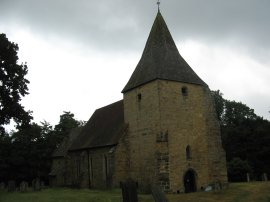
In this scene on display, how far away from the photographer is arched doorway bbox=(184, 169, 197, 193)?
2912cm

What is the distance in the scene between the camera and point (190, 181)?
96.9 ft

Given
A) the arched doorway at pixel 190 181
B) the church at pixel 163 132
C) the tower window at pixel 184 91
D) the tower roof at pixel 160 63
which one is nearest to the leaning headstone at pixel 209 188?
the church at pixel 163 132

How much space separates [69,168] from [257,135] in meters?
28.4

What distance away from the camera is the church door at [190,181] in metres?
29.1

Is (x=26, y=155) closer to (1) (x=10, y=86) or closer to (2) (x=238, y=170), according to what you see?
(1) (x=10, y=86)

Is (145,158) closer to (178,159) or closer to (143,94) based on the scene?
(178,159)

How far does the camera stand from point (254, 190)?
979 inches

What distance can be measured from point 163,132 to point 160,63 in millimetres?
6403

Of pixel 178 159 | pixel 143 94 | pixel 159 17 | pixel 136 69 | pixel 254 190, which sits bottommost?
pixel 254 190

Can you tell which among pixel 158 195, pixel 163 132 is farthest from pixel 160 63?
pixel 158 195

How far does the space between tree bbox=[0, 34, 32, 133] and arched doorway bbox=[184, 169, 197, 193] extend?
1412cm

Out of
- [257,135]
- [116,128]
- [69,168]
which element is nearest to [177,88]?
[116,128]

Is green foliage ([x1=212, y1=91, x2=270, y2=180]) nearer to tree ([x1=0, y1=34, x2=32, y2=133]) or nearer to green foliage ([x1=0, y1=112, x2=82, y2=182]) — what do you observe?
green foliage ([x1=0, y1=112, x2=82, y2=182])

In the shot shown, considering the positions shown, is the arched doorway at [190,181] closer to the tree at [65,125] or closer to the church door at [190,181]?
the church door at [190,181]
